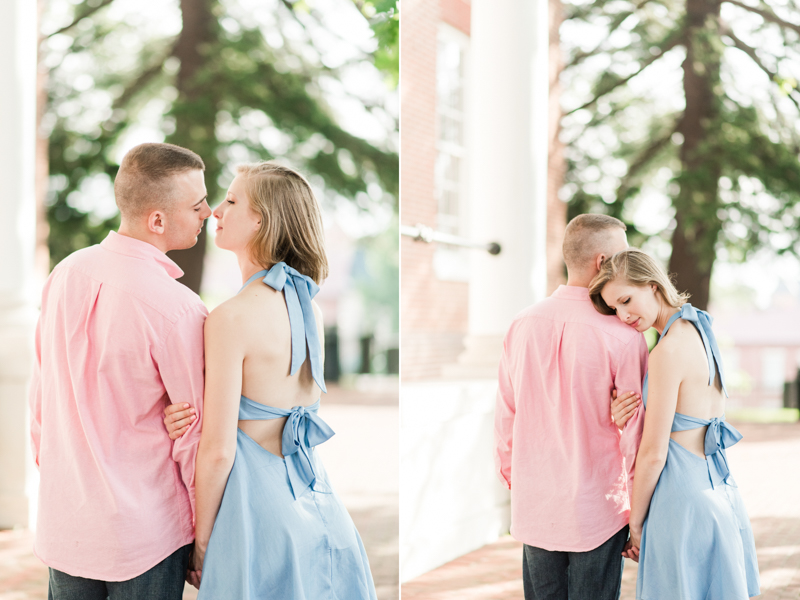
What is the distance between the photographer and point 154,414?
2256 millimetres

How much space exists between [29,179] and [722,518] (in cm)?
641

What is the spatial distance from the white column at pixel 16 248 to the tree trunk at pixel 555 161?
10.1 metres

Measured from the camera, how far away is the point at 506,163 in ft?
21.5

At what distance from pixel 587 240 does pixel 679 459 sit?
2.86ft

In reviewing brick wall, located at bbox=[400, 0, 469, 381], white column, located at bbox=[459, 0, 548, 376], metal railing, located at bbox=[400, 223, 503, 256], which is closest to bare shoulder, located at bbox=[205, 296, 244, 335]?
metal railing, located at bbox=[400, 223, 503, 256]

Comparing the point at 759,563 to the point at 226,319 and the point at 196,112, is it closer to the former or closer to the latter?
the point at 226,319

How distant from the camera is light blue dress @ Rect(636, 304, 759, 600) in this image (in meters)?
2.65

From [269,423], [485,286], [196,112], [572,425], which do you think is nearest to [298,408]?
[269,423]

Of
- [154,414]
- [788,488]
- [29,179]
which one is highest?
[29,179]

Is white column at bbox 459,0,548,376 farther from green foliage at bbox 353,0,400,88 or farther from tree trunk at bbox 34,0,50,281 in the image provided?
tree trunk at bbox 34,0,50,281

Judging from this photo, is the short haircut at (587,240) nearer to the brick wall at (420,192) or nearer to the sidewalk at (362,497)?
the sidewalk at (362,497)

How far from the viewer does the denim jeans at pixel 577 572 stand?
9.32 feet

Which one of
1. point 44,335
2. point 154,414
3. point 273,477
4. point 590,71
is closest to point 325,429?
point 273,477

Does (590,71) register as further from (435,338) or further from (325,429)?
(325,429)
